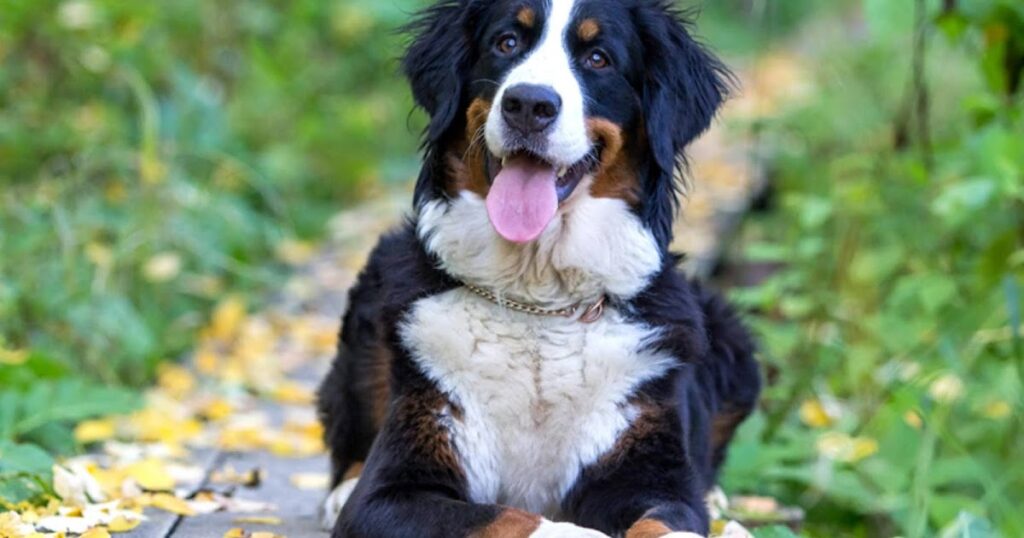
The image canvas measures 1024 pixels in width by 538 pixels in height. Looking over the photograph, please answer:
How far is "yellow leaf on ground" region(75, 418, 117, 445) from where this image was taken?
5.46 m

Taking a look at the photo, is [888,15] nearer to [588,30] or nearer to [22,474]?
[588,30]

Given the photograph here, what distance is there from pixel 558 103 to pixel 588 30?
32 cm

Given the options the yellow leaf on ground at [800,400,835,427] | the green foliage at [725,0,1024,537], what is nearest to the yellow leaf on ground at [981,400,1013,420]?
the green foliage at [725,0,1024,537]

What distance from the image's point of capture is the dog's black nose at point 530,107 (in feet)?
12.9

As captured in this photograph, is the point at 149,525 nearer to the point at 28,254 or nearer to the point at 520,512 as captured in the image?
the point at 520,512

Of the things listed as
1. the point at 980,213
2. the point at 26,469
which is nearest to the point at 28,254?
the point at 26,469

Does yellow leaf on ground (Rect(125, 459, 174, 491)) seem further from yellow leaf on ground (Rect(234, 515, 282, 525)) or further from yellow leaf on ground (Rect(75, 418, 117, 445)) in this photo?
yellow leaf on ground (Rect(75, 418, 117, 445))

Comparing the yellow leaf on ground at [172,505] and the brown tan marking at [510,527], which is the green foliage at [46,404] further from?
the brown tan marking at [510,527]

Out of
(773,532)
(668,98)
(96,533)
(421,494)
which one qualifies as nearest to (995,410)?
(773,532)

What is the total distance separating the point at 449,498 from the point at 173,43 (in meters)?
6.24

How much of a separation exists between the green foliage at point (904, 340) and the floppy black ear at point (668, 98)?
123 cm

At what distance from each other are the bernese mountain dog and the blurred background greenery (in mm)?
770

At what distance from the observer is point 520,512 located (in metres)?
3.73

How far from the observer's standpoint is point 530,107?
3.93m
